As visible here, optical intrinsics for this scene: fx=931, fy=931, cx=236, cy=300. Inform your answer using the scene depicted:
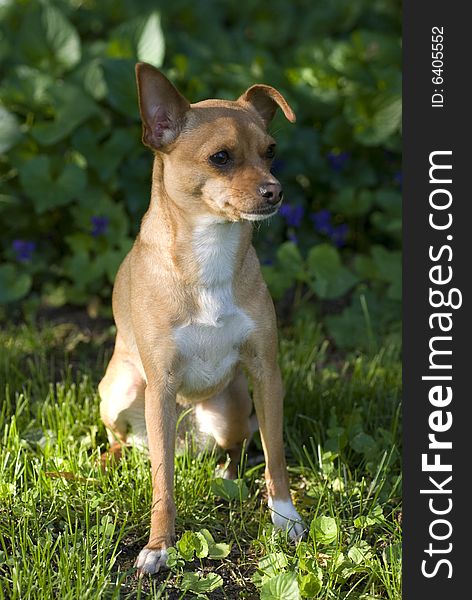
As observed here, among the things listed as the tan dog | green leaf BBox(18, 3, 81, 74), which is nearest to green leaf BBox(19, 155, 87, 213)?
green leaf BBox(18, 3, 81, 74)

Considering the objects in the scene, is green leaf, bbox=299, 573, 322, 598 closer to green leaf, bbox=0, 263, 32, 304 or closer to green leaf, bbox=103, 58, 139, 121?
green leaf, bbox=0, 263, 32, 304

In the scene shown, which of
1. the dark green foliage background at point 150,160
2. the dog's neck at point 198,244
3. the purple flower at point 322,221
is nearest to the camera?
the dog's neck at point 198,244

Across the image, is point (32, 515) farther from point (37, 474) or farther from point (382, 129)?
point (382, 129)

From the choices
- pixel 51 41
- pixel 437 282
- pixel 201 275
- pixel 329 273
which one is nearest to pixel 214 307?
pixel 201 275

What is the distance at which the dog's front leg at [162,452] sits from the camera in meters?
3.24

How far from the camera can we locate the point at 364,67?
5.56m

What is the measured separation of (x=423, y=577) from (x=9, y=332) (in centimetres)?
282

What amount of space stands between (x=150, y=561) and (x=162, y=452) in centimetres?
38

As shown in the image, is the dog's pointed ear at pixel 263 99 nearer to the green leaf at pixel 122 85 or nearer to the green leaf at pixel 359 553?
the green leaf at pixel 359 553

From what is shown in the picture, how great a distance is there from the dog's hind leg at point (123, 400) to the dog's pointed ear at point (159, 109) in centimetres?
92

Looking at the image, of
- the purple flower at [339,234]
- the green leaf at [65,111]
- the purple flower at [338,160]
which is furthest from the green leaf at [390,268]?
the green leaf at [65,111]

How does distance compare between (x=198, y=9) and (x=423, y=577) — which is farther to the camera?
(x=198, y=9)

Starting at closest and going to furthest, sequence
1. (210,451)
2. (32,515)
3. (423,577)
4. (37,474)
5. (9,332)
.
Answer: (423,577) < (32,515) < (37,474) < (210,451) < (9,332)

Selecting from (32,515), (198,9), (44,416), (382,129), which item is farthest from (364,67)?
(32,515)
